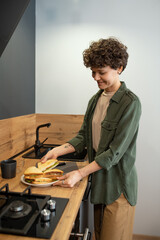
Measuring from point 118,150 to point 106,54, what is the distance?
21.4 inches

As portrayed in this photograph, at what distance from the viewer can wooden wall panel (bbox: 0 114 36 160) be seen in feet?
5.91

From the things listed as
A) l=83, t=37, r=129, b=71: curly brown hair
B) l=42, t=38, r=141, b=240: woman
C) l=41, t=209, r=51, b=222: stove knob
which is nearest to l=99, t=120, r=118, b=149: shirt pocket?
l=42, t=38, r=141, b=240: woman

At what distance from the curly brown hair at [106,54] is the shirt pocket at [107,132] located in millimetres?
332

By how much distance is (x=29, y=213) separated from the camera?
0.98 meters

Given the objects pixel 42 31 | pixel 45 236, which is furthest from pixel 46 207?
pixel 42 31

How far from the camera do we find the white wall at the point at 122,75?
229cm

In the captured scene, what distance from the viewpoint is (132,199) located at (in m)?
1.53

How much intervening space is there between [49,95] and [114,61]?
1147 millimetres

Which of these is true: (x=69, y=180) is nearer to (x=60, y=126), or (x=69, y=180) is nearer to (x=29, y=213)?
(x=29, y=213)

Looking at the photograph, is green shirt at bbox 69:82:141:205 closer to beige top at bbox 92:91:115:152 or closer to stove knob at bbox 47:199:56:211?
beige top at bbox 92:91:115:152

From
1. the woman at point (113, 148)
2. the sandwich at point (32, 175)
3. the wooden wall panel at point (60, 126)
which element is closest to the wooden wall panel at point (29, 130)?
the wooden wall panel at point (60, 126)

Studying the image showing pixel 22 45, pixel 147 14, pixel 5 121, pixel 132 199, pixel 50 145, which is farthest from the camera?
pixel 50 145

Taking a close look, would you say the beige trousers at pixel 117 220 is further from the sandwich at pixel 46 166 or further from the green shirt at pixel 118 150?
the sandwich at pixel 46 166

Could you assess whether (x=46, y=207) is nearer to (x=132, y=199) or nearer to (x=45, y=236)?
(x=45, y=236)
